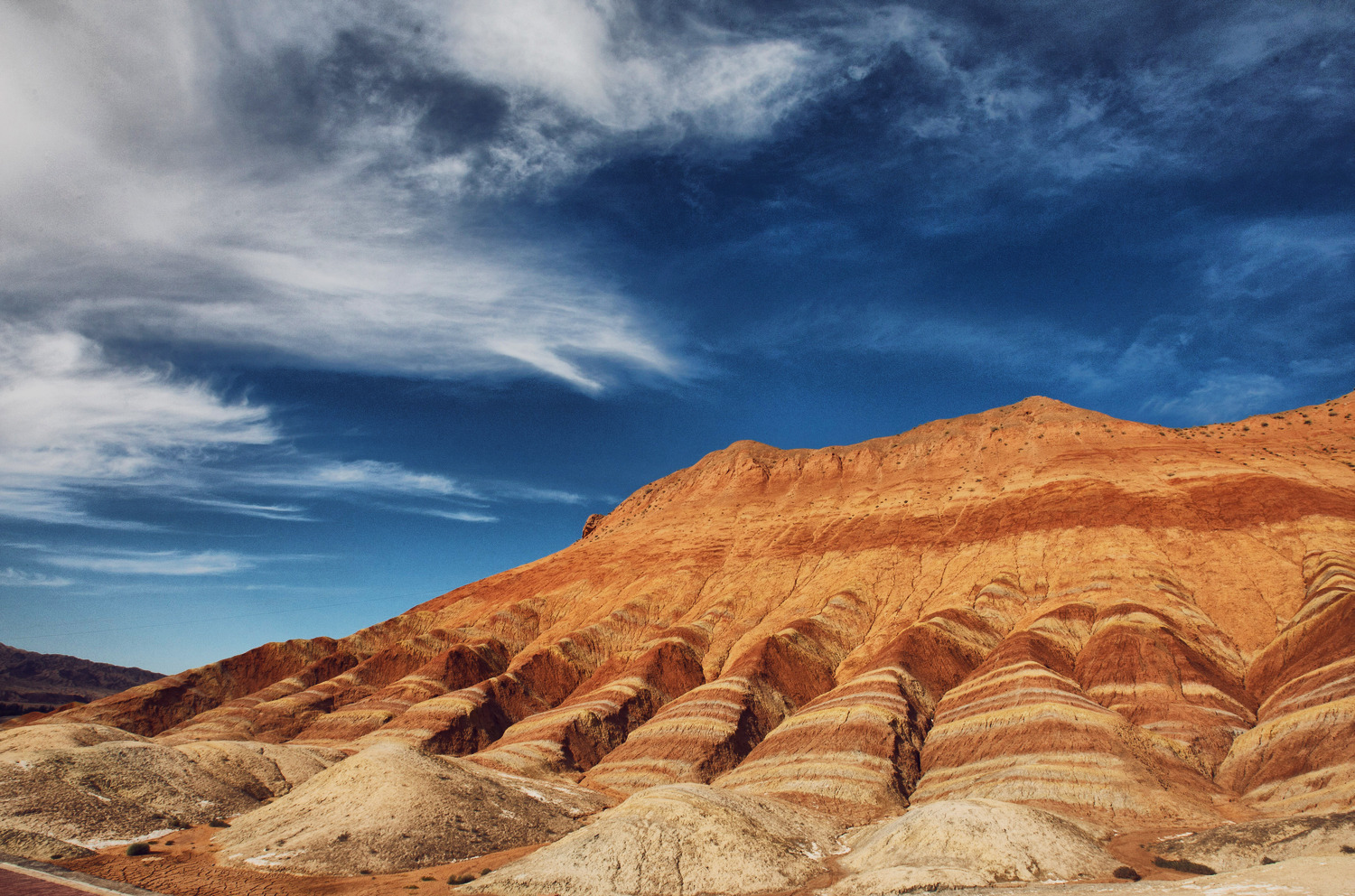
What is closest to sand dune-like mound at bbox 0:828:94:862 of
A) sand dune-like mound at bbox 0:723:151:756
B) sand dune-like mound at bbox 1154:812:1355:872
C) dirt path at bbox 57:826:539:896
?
dirt path at bbox 57:826:539:896

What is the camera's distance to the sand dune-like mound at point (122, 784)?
31844 millimetres

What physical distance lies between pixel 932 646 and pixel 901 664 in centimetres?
435

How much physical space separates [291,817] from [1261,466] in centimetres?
7987

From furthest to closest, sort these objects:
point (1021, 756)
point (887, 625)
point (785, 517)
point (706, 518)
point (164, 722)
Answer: point (706, 518) → point (785, 517) → point (164, 722) → point (887, 625) → point (1021, 756)

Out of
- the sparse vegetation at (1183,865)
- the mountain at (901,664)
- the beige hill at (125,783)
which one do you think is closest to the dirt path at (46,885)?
the mountain at (901,664)

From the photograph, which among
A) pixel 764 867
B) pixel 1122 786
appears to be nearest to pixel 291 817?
pixel 764 867

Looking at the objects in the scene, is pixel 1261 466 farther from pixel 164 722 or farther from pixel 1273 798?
pixel 164 722

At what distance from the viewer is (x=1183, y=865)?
26969mm

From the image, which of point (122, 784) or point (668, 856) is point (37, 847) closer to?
point (122, 784)

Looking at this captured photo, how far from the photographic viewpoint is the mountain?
34.0 metres

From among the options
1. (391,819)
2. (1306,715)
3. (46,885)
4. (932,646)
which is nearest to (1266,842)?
(1306,715)

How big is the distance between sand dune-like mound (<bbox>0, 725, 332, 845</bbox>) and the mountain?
1.34 m

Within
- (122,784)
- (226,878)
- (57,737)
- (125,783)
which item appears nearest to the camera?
(226,878)

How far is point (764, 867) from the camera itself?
28.4 metres
